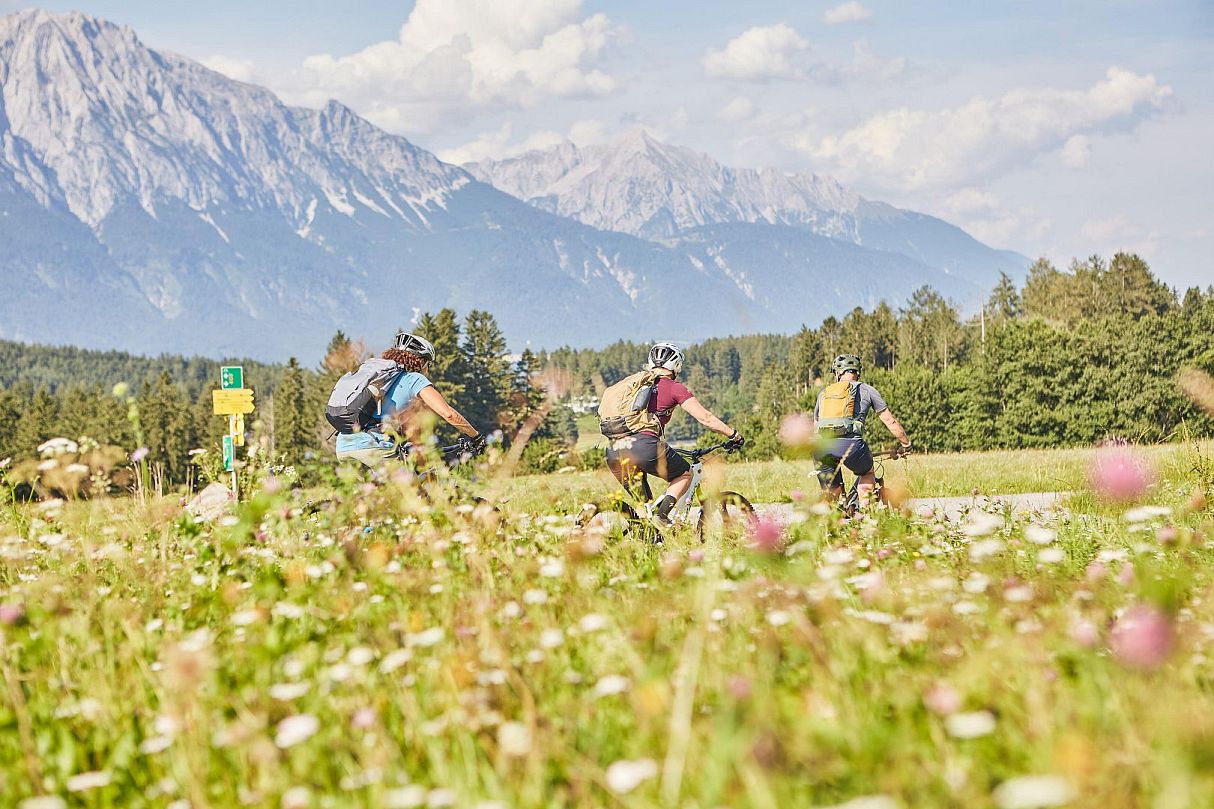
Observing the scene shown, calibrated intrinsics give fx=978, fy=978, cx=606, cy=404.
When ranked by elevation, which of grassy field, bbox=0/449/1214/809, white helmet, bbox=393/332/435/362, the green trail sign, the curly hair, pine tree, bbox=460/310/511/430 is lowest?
grassy field, bbox=0/449/1214/809

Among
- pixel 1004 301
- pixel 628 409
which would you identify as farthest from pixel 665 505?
pixel 1004 301

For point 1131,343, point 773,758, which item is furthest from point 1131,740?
point 1131,343

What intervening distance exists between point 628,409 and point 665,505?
827mm

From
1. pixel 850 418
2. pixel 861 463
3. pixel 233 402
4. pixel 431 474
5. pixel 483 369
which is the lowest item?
pixel 861 463

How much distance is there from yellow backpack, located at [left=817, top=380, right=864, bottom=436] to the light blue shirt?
411 cm

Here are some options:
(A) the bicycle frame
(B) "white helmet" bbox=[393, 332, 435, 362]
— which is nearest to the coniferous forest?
(A) the bicycle frame

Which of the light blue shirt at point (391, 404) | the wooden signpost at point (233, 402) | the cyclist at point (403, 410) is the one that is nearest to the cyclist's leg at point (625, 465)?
the cyclist at point (403, 410)

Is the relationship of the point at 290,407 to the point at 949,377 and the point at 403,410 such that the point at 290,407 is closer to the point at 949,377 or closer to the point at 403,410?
the point at 949,377

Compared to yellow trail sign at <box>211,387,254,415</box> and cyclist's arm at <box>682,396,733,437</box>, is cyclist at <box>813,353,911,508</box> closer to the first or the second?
cyclist's arm at <box>682,396,733,437</box>

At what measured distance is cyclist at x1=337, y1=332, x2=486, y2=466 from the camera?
7246 mm

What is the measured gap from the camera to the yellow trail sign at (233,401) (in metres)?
15.1

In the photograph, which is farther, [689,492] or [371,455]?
[689,492]

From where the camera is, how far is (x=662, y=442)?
7.96 metres

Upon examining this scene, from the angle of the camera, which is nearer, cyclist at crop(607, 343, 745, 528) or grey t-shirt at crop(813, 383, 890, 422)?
cyclist at crop(607, 343, 745, 528)
